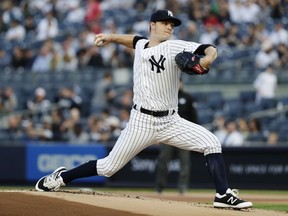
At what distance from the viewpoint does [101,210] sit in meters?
8.04

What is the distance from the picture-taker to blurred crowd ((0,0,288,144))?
61.2 ft

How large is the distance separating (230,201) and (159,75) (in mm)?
1332

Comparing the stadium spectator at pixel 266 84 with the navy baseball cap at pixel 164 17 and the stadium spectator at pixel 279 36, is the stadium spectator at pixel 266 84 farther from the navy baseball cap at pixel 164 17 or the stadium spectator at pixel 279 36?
the navy baseball cap at pixel 164 17

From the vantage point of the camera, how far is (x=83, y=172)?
360 inches

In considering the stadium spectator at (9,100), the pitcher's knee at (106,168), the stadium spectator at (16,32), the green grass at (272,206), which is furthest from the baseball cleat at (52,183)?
the stadium spectator at (16,32)

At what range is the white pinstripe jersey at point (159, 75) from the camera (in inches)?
339

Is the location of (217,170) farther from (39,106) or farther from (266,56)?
(39,106)

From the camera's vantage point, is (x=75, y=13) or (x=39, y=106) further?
(x=75, y=13)

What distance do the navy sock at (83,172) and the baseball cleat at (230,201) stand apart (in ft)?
4.08

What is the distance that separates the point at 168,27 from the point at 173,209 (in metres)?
1.74

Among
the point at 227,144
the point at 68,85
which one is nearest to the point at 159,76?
the point at 227,144

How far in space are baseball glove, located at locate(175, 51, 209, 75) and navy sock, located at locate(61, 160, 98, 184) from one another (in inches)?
56.2

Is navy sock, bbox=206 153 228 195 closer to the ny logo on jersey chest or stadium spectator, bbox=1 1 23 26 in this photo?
the ny logo on jersey chest

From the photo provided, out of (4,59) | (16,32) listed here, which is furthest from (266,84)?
(16,32)
